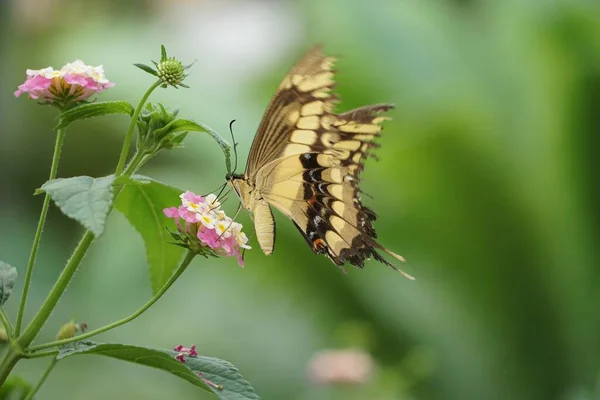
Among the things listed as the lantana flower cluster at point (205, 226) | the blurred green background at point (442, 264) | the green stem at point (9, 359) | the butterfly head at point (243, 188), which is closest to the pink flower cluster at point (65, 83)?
the lantana flower cluster at point (205, 226)

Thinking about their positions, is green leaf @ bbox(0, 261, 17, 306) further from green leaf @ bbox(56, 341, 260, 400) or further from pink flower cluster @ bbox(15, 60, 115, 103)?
pink flower cluster @ bbox(15, 60, 115, 103)

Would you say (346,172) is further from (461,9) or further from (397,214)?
(461,9)

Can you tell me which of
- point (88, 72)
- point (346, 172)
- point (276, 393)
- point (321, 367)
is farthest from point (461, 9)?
point (88, 72)

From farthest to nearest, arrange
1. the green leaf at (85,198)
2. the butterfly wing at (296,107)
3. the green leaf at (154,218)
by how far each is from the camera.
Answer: the butterfly wing at (296,107) < the green leaf at (154,218) < the green leaf at (85,198)

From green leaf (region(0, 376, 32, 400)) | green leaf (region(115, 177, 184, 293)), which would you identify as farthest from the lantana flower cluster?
green leaf (region(0, 376, 32, 400))

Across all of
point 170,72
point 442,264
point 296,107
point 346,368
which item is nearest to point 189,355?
point 170,72

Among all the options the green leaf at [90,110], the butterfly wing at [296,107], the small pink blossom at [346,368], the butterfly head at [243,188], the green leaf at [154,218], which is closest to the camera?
the green leaf at [90,110]

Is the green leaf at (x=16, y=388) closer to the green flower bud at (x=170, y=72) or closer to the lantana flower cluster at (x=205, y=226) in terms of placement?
the lantana flower cluster at (x=205, y=226)
